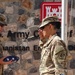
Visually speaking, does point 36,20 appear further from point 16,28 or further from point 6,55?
point 6,55

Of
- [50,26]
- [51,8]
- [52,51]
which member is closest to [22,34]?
[51,8]

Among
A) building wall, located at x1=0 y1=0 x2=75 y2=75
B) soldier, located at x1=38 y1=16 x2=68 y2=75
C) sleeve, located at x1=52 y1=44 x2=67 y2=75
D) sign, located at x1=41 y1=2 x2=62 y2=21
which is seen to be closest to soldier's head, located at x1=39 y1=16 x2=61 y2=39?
soldier, located at x1=38 y1=16 x2=68 y2=75

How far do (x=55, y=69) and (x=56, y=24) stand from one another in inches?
20.9

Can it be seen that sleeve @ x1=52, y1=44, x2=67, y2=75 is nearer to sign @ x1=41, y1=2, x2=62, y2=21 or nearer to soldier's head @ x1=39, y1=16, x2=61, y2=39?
soldier's head @ x1=39, y1=16, x2=61, y2=39

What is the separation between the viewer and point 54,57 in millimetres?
3451

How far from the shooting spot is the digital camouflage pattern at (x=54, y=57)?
3426mm

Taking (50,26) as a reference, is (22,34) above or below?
below

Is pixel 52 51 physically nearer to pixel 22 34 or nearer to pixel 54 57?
pixel 54 57

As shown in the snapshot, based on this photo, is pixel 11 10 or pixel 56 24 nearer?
pixel 56 24

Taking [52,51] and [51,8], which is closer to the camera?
[52,51]

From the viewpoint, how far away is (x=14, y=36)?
723 cm

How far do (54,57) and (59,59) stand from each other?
0.19ft

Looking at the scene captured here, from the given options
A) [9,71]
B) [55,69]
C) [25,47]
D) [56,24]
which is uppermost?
[56,24]

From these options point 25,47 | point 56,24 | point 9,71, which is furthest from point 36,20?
point 56,24
